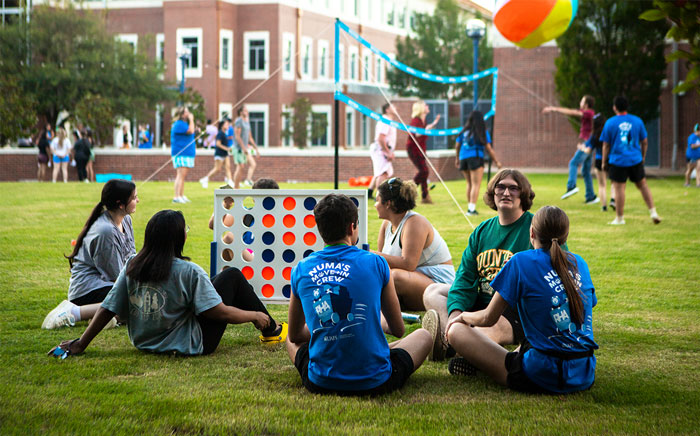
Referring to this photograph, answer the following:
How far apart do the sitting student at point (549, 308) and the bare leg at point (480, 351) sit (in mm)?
80

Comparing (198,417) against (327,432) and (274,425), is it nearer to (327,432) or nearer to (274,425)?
(274,425)

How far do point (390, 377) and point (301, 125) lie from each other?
40611mm

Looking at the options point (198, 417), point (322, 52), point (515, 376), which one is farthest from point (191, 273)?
point (322, 52)

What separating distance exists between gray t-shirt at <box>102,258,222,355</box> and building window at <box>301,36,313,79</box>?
43.6 meters

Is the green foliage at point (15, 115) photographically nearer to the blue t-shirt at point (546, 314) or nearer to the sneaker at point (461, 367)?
the sneaker at point (461, 367)

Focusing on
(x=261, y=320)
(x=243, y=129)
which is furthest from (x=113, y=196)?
(x=243, y=129)

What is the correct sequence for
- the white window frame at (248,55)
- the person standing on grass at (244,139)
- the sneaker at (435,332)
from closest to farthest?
the sneaker at (435,332), the person standing on grass at (244,139), the white window frame at (248,55)

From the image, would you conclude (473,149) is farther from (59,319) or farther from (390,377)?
(390,377)

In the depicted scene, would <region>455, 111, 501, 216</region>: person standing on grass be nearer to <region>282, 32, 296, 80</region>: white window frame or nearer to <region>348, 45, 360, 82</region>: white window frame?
<region>282, 32, 296, 80</region>: white window frame

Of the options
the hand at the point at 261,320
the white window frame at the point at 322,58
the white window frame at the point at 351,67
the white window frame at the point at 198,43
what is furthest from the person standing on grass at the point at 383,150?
the white window frame at the point at 351,67

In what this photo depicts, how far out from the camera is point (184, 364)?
5324mm

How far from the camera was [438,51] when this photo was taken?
54188 millimetres

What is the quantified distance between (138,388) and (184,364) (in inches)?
23.8

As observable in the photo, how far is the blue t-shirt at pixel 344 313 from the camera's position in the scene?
4.35 metres
